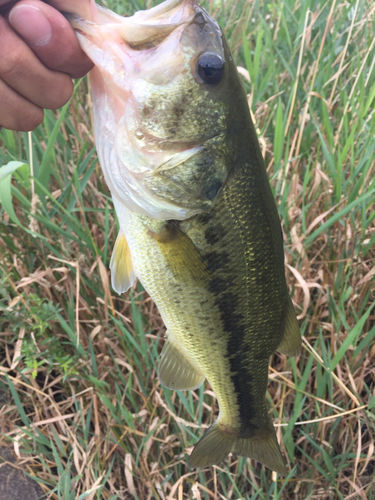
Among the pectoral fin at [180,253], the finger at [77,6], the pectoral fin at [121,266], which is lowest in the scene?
the pectoral fin at [121,266]

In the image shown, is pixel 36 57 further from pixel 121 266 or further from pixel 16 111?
pixel 121 266

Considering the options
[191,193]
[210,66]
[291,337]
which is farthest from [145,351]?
[210,66]

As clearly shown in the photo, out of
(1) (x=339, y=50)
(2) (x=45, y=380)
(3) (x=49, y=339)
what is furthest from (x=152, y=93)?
(1) (x=339, y=50)

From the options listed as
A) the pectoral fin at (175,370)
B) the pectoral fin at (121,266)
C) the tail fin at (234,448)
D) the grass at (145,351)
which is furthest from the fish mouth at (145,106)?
the tail fin at (234,448)

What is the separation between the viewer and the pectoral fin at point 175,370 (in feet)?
4.44

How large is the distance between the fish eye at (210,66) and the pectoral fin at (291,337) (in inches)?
29.7

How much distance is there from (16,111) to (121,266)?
0.52m

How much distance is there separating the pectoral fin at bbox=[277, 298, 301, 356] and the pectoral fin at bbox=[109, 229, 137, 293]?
1.75 ft

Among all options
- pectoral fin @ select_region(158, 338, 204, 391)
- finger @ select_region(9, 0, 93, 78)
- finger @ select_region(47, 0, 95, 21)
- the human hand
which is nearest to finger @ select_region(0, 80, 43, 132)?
the human hand

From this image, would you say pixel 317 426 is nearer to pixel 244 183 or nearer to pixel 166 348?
pixel 166 348

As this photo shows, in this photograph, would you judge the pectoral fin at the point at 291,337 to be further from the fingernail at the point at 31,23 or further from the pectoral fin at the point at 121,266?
the fingernail at the point at 31,23

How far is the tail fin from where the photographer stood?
1.38m

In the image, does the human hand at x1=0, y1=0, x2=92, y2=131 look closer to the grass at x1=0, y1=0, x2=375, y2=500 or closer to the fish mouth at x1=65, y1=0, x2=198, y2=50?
the fish mouth at x1=65, y1=0, x2=198, y2=50

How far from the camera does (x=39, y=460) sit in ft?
6.15
